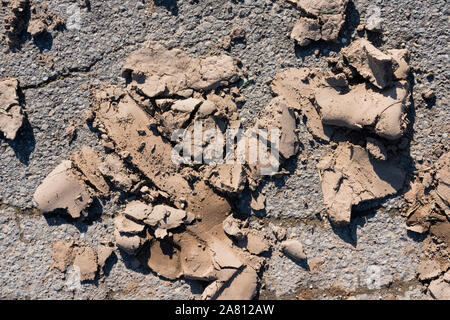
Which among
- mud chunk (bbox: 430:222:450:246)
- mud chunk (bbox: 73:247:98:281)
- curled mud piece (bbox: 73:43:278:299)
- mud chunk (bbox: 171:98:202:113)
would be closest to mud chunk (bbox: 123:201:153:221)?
curled mud piece (bbox: 73:43:278:299)

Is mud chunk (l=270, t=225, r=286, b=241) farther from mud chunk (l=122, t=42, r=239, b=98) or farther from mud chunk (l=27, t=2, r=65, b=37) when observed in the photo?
mud chunk (l=27, t=2, r=65, b=37)

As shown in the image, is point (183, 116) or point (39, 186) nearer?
point (183, 116)

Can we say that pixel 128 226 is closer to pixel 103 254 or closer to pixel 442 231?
pixel 103 254

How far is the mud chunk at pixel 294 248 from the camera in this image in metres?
2.02

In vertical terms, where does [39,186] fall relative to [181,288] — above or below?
above

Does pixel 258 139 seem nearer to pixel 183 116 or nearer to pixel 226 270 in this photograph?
pixel 183 116

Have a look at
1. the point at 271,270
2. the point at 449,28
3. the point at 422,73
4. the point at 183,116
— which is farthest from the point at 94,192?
the point at 449,28

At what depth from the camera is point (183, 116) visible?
6.28ft

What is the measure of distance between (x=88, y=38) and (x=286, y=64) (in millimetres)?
1261

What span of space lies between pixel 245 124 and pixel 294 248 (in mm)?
807

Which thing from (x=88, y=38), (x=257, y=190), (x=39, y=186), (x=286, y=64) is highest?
(x=88, y=38)

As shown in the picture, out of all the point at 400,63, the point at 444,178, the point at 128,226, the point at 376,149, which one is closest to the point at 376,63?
the point at 400,63

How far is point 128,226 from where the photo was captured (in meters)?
2.00

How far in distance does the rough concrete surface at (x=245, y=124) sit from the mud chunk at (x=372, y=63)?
144mm
